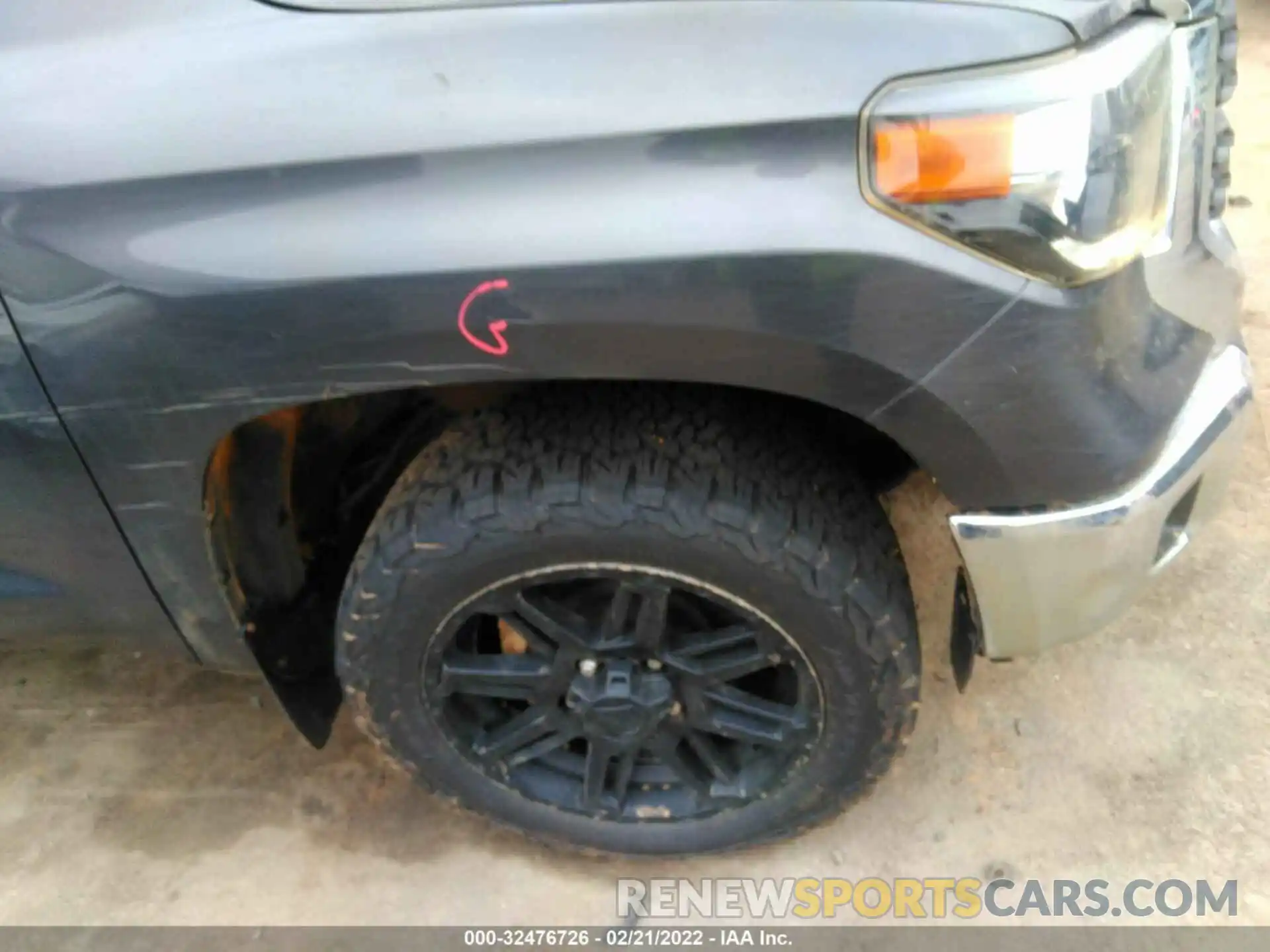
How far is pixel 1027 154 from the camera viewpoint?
1.16 metres

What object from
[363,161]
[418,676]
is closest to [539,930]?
[418,676]

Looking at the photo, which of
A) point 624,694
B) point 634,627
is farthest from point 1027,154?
point 624,694

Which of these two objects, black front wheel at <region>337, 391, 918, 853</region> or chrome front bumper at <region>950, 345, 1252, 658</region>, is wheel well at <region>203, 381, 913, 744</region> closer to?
black front wheel at <region>337, 391, 918, 853</region>

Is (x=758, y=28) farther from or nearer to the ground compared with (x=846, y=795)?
farther from the ground

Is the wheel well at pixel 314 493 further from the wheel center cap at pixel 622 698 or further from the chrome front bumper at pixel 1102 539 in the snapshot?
the wheel center cap at pixel 622 698

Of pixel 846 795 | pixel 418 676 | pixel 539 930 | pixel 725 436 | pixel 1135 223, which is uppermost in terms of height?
pixel 1135 223

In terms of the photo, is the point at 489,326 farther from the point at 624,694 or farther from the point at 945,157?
the point at 624,694

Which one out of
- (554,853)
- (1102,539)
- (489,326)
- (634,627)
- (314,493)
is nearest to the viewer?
(489,326)

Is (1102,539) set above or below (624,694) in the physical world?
above

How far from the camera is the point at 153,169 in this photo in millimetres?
1218

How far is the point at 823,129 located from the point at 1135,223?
428 mm

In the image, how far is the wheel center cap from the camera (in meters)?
1.70

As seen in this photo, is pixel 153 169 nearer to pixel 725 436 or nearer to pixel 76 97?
pixel 76 97

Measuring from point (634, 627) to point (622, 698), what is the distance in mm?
133
